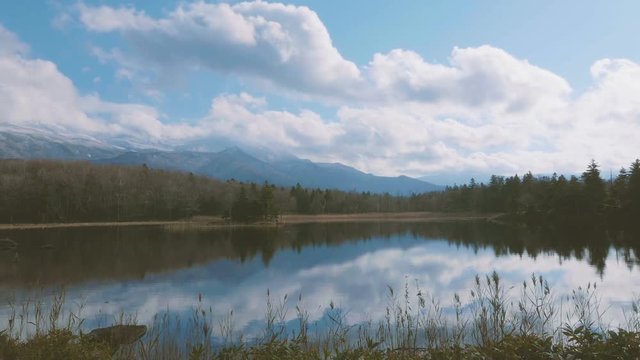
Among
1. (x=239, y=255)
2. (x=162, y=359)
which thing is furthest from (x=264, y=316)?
(x=239, y=255)

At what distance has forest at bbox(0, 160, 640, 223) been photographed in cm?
9238

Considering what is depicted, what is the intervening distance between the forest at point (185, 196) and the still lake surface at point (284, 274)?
34.0 metres

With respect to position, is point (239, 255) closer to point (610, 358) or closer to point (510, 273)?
point (510, 273)

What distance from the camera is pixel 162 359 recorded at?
1080 cm

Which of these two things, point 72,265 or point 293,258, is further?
point 293,258

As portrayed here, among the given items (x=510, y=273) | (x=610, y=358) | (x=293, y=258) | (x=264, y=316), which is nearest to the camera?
(x=610, y=358)

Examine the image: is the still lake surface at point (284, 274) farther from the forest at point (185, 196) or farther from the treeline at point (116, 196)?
the treeline at point (116, 196)

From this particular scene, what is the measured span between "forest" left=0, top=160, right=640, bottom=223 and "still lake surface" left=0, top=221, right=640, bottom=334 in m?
34.0

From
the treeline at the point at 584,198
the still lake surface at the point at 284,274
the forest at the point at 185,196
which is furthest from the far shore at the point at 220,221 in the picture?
the still lake surface at the point at 284,274

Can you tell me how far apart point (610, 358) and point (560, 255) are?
4305 cm

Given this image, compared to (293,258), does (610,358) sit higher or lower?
higher

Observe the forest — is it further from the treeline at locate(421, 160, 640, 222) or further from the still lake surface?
the still lake surface

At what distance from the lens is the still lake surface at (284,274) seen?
23.9m

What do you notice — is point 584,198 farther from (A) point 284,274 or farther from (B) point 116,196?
(B) point 116,196
